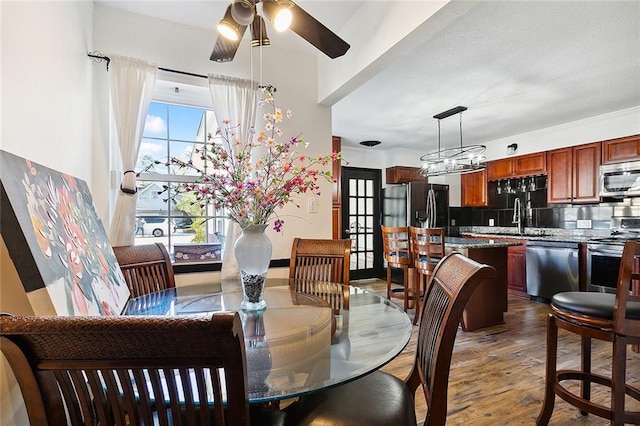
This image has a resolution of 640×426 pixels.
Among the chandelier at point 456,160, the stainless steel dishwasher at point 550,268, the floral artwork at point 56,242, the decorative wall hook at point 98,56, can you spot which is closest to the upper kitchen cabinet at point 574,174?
the stainless steel dishwasher at point 550,268

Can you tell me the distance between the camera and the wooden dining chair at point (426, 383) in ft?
2.91

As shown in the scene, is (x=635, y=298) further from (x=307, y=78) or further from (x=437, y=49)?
(x=307, y=78)

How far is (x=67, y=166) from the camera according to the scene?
1.61m

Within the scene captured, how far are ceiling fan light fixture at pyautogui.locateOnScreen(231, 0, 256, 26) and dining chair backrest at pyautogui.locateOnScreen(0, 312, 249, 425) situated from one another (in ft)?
4.40

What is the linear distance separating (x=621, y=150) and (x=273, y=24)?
467 cm

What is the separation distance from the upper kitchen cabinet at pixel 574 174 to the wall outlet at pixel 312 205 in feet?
12.9

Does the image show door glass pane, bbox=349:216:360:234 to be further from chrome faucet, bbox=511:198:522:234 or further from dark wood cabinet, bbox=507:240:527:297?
chrome faucet, bbox=511:198:522:234

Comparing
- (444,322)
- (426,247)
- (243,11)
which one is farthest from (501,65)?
(444,322)

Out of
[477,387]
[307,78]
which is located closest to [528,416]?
[477,387]

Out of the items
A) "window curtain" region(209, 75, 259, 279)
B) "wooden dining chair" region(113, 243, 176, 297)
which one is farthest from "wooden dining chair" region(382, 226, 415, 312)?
"wooden dining chair" region(113, 243, 176, 297)

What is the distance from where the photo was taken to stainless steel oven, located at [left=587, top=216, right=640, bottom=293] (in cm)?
343

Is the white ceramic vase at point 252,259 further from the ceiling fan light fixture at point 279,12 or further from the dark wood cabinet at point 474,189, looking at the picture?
the dark wood cabinet at point 474,189

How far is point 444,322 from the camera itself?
2.93 feet

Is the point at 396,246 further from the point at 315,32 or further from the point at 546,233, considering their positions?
the point at 546,233
